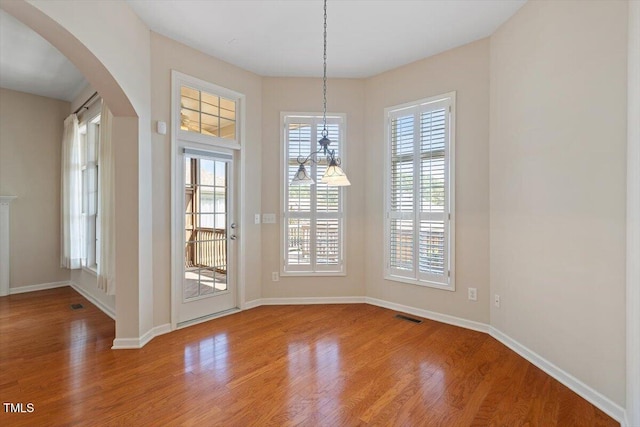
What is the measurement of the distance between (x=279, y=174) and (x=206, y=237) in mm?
1241

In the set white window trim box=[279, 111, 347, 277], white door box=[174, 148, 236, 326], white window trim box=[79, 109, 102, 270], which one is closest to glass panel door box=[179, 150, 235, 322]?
white door box=[174, 148, 236, 326]

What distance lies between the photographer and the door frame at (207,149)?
324 centimetres

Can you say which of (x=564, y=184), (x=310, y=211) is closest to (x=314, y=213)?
(x=310, y=211)

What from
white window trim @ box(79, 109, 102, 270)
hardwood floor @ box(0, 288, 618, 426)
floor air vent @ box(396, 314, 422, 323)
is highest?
white window trim @ box(79, 109, 102, 270)

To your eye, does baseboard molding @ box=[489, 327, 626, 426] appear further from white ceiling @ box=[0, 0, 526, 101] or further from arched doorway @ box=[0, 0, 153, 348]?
arched doorway @ box=[0, 0, 153, 348]

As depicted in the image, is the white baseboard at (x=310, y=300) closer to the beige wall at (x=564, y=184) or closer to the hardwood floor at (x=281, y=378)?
the hardwood floor at (x=281, y=378)

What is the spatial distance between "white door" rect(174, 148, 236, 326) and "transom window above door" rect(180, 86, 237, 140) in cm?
27

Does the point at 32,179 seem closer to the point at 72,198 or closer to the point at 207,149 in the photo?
the point at 72,198

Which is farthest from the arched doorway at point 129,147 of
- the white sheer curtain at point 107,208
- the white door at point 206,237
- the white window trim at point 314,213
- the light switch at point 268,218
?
the white window trim at point 314,213

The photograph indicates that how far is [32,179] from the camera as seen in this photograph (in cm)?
481

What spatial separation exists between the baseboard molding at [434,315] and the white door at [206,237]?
193cm

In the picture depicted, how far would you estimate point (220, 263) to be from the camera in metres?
3.76

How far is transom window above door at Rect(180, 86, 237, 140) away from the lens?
3.39 metres

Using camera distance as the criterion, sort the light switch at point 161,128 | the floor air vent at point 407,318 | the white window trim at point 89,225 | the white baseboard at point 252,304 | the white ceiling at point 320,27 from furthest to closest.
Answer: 1. the white window trim at point 89,225
2. the white baseboard at point 252,304
3. the floor air vent at point 407,318
4. the light switch at point 161,128
5. the white ceiling at point 320,27
